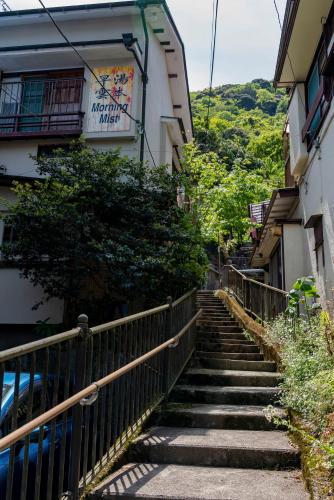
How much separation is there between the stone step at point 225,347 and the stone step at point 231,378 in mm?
1556

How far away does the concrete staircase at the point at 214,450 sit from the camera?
307 cm

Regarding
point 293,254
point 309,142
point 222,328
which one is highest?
point 309,142

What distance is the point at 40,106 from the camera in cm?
Result: 1143

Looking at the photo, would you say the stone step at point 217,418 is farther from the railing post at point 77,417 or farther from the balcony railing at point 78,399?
the railing post at point 77,417

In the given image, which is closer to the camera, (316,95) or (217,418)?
(217,418)

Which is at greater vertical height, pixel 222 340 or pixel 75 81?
pixel 75 81

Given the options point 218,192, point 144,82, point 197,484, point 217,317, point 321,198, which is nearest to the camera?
point 197,484

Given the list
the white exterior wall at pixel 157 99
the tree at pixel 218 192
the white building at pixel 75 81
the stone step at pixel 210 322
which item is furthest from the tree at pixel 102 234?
the tree at pixel 218 192

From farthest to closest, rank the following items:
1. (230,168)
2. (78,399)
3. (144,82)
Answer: (230,168), (144,82), (78,399)

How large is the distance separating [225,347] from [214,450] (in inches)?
163

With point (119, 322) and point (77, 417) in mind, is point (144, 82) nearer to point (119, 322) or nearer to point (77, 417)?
point (119, 322)

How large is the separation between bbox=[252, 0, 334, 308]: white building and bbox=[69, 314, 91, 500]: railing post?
120 inches

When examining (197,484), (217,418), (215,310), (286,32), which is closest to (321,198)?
(286,32)

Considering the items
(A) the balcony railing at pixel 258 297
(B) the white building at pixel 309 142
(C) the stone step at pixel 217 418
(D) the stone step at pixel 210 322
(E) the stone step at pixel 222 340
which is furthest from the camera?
(D) the stone step at pixel 210 322
